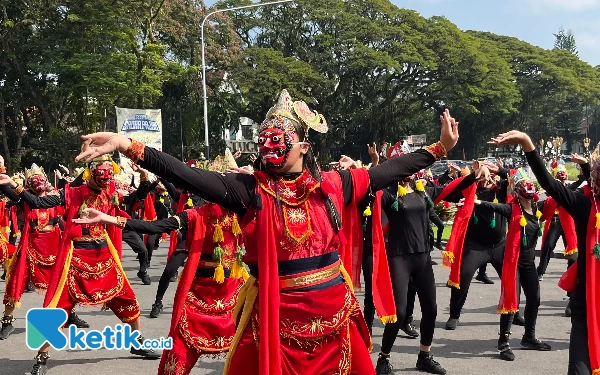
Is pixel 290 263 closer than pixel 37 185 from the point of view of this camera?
Yes

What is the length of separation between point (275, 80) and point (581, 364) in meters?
32.8

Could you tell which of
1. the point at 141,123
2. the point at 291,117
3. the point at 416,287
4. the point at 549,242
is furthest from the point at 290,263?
the point at 141,123

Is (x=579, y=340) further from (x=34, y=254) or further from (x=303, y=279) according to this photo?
(x=34, y=254)

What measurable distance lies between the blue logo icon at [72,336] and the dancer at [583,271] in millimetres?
2949

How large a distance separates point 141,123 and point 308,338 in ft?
70.9

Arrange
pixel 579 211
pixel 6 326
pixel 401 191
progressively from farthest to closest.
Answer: pixel 6 326 < pixel 401 191 < pixel 579 211

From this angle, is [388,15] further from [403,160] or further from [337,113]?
[403,160]

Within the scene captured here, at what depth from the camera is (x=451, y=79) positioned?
42031 millimetres

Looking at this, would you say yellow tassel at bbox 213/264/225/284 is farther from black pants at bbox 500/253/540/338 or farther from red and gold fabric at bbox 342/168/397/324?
black pants at bbox 500/253/540/338

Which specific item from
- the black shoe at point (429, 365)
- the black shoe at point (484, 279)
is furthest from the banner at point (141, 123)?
the black shoe at point (429, 365)

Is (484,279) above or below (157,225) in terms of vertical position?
below

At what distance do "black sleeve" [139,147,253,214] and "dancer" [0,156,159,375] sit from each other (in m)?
3.47

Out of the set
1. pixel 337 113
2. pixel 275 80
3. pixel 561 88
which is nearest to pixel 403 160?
pixel 275 80

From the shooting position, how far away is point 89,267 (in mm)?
6562
